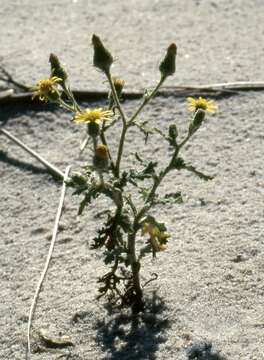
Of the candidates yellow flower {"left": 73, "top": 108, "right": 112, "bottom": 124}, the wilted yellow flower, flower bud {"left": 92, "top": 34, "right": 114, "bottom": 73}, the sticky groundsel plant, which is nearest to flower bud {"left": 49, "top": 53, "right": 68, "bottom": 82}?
the sticky groundsel plant

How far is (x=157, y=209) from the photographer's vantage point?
3.29 meters

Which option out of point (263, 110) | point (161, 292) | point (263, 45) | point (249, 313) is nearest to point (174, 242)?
point (161, 292)

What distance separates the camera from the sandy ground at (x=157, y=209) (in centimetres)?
271

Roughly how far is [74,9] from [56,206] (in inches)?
77.5

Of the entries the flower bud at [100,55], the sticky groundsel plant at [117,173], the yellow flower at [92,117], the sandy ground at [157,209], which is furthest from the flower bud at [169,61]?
the sandy ground at [157,209]

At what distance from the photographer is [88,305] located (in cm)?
282

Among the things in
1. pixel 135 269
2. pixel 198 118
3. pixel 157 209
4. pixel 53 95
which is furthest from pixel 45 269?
pixel 198 118

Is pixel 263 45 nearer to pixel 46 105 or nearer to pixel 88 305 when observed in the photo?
pixel 46 105

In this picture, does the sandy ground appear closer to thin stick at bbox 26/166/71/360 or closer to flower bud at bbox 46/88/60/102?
thin stick at bbox 26/166/71/360

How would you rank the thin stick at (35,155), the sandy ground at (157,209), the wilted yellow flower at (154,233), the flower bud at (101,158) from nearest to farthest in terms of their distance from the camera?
the flower bud at (101,158)
the wilted yellow flower at (154,233)
the sandy ground at (157,209)
the thin stick at (35,155)

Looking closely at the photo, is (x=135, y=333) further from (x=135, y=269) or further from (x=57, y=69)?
(x=57, y=69)

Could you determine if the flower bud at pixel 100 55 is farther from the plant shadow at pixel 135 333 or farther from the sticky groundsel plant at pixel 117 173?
the plant shadow at pixel 135 333

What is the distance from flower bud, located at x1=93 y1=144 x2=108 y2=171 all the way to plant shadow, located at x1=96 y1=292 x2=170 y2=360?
663 mm

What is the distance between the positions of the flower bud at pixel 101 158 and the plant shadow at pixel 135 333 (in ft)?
2.18
